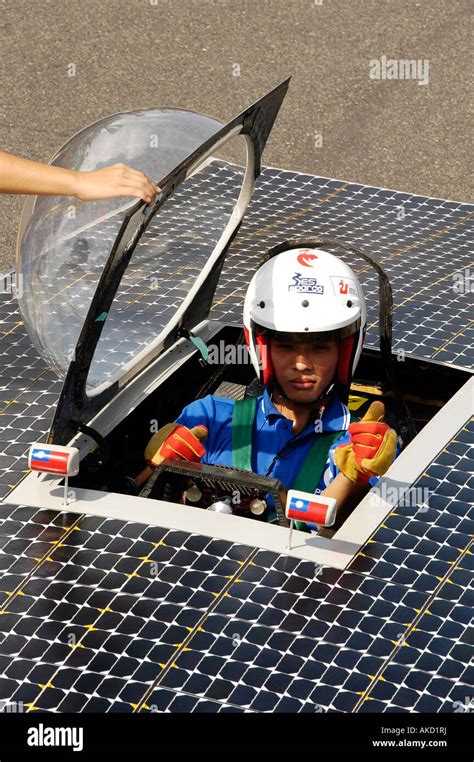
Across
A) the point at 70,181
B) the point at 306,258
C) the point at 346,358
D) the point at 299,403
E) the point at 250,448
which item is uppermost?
the point at 70,181

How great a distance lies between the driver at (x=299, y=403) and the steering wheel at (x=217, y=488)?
9 centimetres

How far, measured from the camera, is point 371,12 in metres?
10.1

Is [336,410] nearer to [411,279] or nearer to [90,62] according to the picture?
[411,279]

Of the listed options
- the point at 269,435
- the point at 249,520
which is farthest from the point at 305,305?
the point at 249,520

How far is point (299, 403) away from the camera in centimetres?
392

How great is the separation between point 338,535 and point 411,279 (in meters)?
1.61

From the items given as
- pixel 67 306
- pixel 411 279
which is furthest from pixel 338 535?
pixel 411 279

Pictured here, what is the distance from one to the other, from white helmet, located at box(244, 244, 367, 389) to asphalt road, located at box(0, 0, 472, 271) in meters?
4.25

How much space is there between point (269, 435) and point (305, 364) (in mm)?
278

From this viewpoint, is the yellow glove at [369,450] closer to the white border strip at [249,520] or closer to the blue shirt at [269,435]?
the white border strip at [249,520]

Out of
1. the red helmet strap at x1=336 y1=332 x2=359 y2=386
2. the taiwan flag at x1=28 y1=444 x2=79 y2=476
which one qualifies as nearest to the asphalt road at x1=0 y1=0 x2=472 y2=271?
the red helmet strap at x1=336 y1=332 x2=359 y2=386

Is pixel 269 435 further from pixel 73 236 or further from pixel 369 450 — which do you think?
pixel 73 236

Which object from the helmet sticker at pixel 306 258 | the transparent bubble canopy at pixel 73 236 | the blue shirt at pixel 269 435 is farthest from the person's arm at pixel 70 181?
the blue shirt at pixel 269 435
